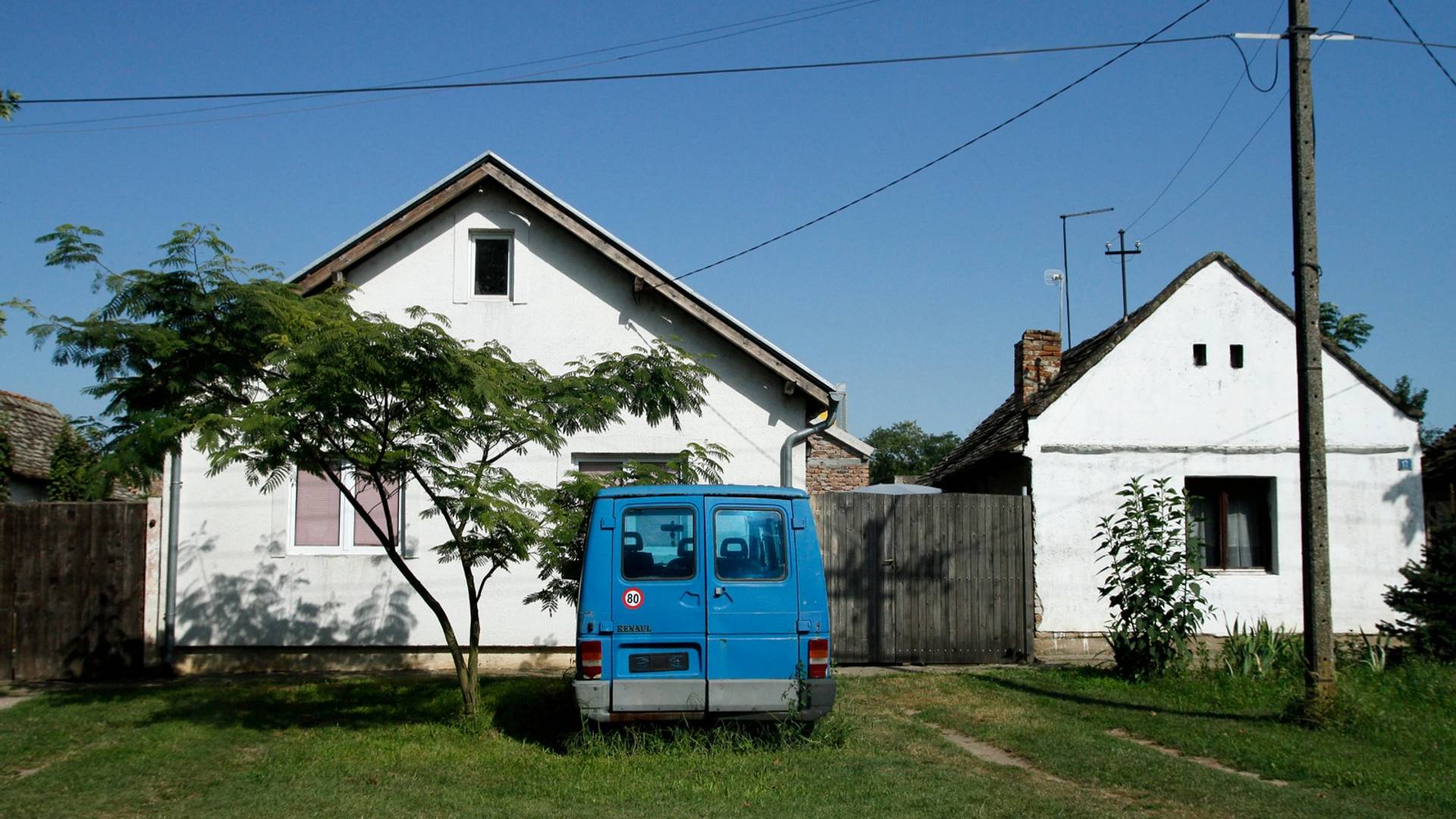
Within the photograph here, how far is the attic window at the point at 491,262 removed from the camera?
47.6 ft

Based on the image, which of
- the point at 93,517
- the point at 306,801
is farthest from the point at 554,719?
the point at 93,517

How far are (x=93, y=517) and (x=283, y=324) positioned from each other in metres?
6.09

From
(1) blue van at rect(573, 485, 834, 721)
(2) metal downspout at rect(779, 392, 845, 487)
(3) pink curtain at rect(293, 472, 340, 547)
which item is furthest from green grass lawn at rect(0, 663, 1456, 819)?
(2) metal downspout at rect(779, 392, 845, 487)

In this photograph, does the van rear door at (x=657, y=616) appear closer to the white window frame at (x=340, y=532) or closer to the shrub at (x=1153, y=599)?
the shrub at (x=1153, y=599)

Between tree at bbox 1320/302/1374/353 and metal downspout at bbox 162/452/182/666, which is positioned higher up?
tree at bbox 1320/302/1374/353

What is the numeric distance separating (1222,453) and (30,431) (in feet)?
70.8

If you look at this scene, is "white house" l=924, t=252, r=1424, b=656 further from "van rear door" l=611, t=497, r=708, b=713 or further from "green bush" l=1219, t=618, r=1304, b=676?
"van rear door" l=611, t=497, r=708, b=713

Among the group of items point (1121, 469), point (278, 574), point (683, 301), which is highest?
point (683, 301)

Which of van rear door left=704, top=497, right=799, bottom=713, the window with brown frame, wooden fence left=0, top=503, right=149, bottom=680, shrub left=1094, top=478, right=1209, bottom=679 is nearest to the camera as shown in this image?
van rear door left=704, top=497, right=799, bottom=713

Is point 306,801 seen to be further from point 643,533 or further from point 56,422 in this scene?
point 56,422

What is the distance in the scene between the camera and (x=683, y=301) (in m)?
13.9

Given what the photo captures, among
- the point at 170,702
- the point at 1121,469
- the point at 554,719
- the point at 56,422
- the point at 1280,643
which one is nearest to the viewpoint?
the point at 554,719

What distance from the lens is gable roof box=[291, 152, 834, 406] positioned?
13.8m

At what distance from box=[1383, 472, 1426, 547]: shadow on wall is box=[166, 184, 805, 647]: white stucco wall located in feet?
25.5
